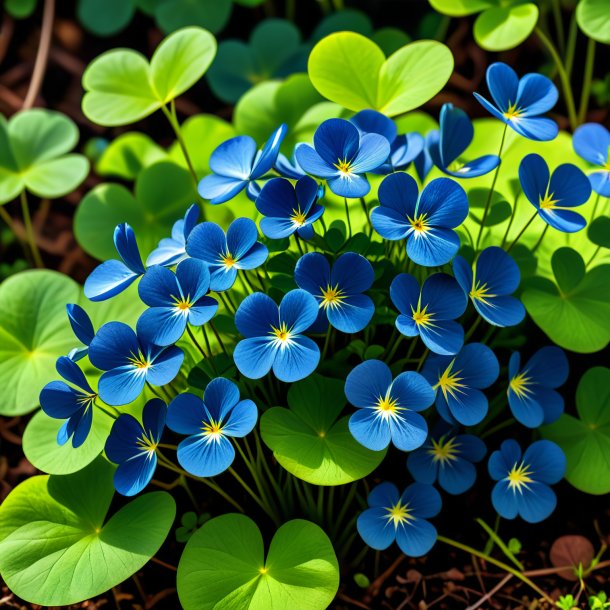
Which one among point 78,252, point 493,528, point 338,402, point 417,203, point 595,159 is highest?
point 417,203

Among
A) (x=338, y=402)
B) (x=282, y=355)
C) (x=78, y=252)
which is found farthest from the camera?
(x=78, y=252)

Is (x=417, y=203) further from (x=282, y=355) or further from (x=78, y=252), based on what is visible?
(x=78, y=252)

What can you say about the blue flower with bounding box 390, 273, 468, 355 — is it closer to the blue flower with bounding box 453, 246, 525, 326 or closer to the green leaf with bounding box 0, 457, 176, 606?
the blue flower with bounding box 453, 246, 525, 326

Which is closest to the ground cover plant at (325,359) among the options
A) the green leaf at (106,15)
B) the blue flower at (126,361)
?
the blue flower at (126,361)

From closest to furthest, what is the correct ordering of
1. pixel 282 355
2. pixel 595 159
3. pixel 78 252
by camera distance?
pixel 282 355 < pixel 595 159 < pixel 78 252

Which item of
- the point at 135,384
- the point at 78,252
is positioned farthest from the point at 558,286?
the point at 78,252

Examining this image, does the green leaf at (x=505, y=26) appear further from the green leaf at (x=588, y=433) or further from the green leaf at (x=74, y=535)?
the green leaf at (x=74, y=535)

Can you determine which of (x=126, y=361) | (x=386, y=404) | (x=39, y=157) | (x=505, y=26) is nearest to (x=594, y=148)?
(x=505, y=26)
